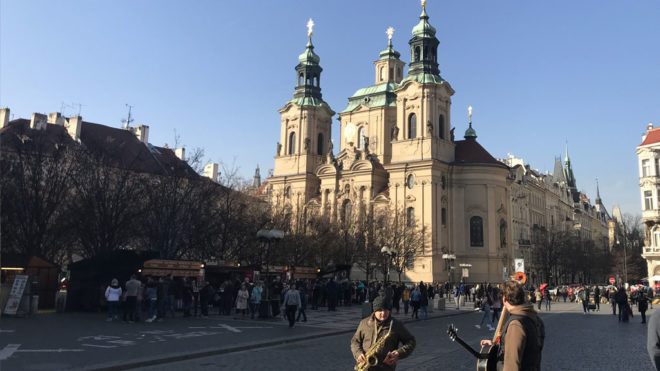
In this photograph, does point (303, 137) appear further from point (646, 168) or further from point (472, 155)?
point (646, 168)

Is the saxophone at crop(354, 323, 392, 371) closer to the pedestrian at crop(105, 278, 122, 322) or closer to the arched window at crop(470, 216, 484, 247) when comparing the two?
the pedestrian at crop(105, 278, 122, 322)

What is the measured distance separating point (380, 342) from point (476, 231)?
6003cm

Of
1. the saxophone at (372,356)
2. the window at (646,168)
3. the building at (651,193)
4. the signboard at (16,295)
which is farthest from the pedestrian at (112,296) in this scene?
the window at (646,168)

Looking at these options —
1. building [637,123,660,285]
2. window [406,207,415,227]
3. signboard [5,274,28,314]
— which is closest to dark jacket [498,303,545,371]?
signboard [5,274,28,314]

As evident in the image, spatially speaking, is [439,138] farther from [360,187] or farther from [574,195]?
[574,195]

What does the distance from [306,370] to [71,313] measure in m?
16.6

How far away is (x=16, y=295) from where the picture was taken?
2084 centimetres

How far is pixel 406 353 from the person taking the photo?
18.8 feet

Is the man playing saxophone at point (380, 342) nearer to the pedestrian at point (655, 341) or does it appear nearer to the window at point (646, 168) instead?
the pedestrian at point (655, 341)

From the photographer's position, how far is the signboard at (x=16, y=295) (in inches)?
812

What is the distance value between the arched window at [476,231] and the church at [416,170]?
12 cm

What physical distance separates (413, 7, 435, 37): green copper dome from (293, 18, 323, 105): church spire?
614 inches

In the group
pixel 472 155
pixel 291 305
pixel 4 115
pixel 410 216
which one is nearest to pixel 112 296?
pixel 291 305

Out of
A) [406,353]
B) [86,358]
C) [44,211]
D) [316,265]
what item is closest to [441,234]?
[316,265]
